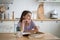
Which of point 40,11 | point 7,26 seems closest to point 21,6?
point 40,11

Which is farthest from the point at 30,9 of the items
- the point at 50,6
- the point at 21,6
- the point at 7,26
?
the point at 7,26

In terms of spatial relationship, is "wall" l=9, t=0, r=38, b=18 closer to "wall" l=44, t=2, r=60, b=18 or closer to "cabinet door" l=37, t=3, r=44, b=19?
"cabinet door" l=37, t=3, r=44, b=19

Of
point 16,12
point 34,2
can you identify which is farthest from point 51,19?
point 16,12

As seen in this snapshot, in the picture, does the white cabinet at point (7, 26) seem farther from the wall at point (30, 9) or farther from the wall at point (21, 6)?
the wall at point (21, 6)

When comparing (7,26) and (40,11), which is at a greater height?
(40,11)

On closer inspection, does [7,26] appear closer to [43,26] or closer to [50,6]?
[43,26]

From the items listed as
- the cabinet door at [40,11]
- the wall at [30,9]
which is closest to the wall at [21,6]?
the wall at [30,9]

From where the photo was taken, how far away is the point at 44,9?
464cm

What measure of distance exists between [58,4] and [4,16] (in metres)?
1.73

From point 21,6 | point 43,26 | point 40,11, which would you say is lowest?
point 43,26

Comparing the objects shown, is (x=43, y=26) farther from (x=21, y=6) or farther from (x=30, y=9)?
(x=21, y=6)

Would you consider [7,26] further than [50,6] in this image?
No

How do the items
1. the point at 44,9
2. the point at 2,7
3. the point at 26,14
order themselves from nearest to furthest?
the point at 26,14 → the point at 2,7 → the point at 44,9

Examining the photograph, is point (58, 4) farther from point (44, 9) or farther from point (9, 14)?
point (9, 14)
